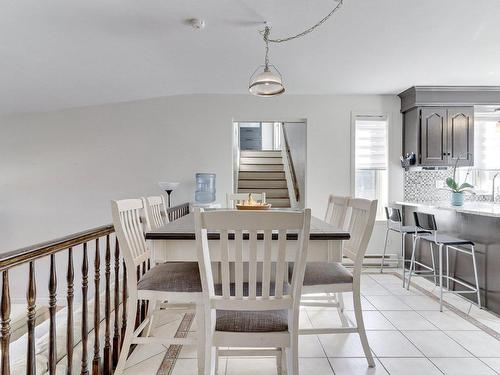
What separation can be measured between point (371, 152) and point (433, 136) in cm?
81

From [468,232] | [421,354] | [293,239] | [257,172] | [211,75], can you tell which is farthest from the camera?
[257,172]

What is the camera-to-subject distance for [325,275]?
2.12m

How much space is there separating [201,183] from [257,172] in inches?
116

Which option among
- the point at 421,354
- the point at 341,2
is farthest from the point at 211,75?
the point at 421,354

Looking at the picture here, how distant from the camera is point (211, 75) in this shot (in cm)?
391

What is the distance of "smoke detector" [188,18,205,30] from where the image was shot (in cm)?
266

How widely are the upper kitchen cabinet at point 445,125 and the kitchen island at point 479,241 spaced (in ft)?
2.88

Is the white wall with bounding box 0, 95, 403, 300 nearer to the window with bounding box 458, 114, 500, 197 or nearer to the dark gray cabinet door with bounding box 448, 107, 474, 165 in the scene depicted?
the dark gray cabinet door with bounding box 448, 107, 474, 165

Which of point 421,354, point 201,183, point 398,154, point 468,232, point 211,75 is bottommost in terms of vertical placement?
point 421,354

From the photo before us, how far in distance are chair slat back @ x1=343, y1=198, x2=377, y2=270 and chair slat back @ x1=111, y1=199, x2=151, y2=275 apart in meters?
1.36

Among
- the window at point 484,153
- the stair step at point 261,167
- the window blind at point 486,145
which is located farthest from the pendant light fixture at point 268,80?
the stair step at point 261,167

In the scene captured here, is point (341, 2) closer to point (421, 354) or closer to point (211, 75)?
point (211, 75)

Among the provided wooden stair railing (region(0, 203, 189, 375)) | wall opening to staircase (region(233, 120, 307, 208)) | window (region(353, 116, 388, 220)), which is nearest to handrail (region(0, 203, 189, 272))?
wooden stair railing (region(0, 203, 189, 375))

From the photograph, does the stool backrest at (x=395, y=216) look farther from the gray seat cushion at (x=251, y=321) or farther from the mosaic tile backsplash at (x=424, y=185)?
the gray seat cushion at (x=251, y=321)
